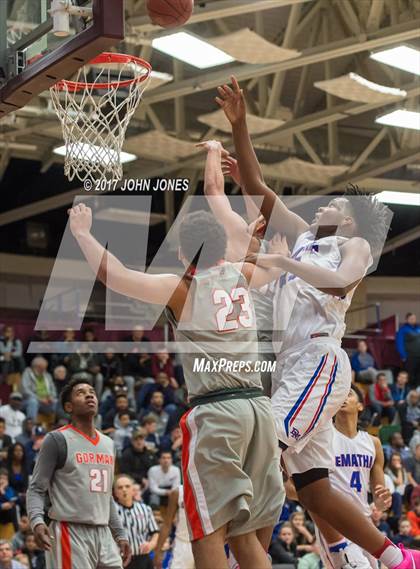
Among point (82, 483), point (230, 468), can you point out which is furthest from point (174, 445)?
point (230, 468)

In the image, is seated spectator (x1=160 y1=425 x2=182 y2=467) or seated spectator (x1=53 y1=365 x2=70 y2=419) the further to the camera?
seated spectator (x1=53 y1=365 x2=70 y2=419)

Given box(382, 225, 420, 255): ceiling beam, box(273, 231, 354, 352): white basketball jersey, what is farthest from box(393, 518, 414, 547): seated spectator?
box(382, 225, 420, 255): ceiling beam

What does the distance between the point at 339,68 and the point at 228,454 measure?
1561cm

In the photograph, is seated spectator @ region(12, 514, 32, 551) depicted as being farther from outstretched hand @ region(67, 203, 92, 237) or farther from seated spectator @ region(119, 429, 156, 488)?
outstretched hand @ region(67, 203, 92, 237)

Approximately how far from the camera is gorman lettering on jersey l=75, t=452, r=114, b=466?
7.34 m

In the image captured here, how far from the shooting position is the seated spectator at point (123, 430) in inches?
597

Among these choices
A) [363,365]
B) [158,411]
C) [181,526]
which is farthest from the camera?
[363,365]

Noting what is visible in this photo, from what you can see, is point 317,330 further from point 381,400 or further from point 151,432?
point 381,400

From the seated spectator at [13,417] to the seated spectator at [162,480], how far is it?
2514 millimetres

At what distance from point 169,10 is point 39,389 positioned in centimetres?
1166

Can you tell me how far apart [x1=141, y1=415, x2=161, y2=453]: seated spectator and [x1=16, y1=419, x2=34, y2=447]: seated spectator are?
1635 millimetres

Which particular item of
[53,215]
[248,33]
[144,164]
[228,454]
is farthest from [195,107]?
[228,454]

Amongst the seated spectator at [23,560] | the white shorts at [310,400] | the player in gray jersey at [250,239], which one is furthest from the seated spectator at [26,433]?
the white shorts at [310,400]

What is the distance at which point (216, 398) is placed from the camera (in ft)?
16.8
